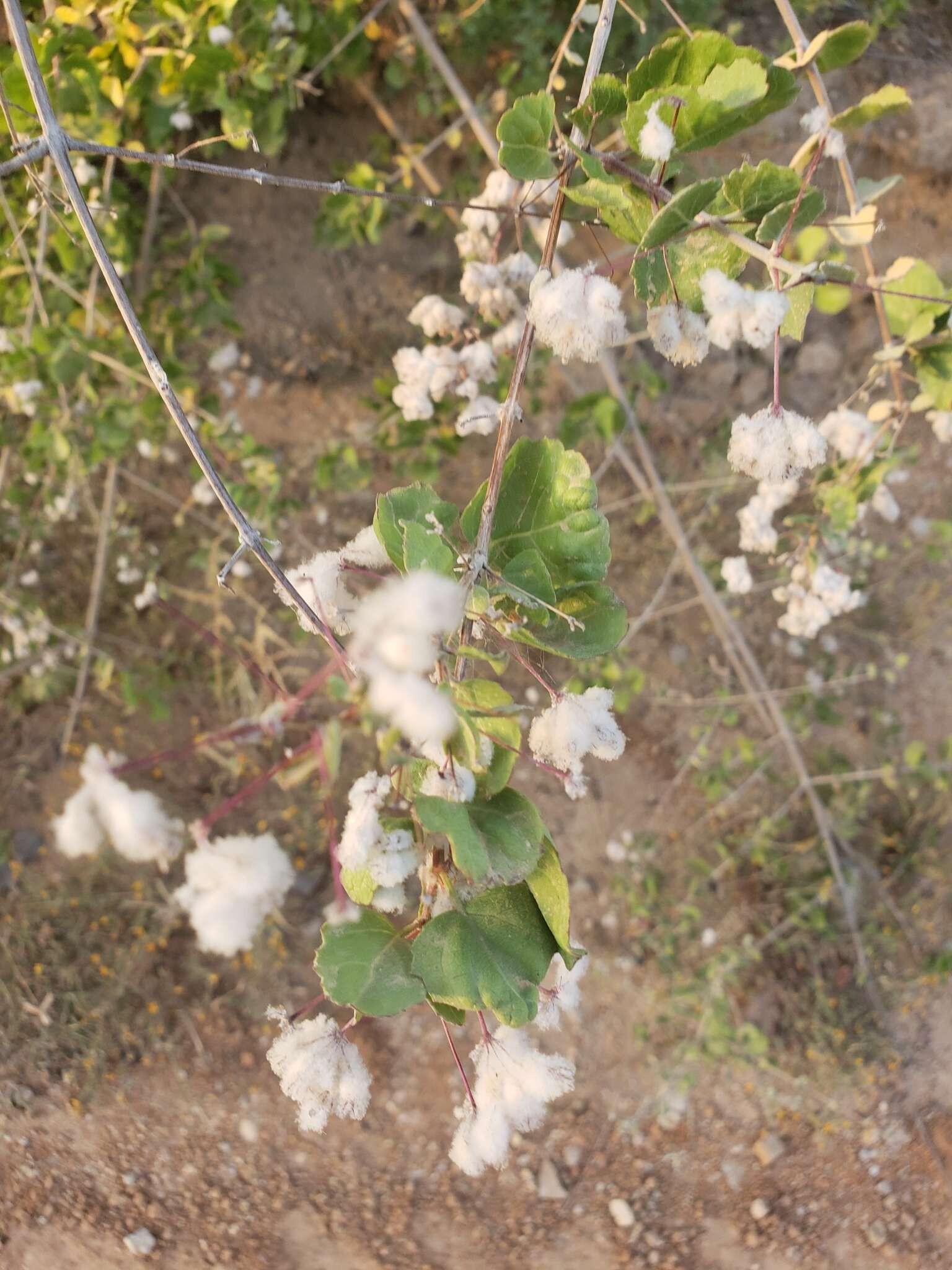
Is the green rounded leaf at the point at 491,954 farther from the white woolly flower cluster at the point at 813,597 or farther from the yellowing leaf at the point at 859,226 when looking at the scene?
the white woolly flower cluster at the point at 813,597

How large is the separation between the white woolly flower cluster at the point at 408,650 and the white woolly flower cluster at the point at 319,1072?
0.43m

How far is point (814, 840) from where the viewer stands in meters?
2.40

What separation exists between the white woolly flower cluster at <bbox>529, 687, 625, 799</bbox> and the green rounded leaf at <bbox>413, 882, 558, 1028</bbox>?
127 mm

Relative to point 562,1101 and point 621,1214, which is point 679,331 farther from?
point 621,1214

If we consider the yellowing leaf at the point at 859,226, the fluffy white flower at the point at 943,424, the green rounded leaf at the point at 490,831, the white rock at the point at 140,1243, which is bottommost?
the white rock at the point at 140,1243

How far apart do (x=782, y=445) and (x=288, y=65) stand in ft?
4.50

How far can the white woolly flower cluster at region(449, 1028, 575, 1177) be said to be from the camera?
0.85 m

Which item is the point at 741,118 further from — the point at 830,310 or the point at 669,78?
the point at 830,310

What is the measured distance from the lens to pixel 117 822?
1.39 m

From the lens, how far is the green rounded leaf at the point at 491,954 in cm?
74

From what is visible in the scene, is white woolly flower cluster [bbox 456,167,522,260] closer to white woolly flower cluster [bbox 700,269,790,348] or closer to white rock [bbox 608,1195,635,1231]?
white woolly flower cluster [bbox 700,269,790,348]

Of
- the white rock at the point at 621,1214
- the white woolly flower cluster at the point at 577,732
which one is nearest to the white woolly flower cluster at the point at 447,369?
the white woolly flower cluster at the point at 577,732

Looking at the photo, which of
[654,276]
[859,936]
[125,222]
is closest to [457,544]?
[654,276]

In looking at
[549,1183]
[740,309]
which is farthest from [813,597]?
[549,1183]
